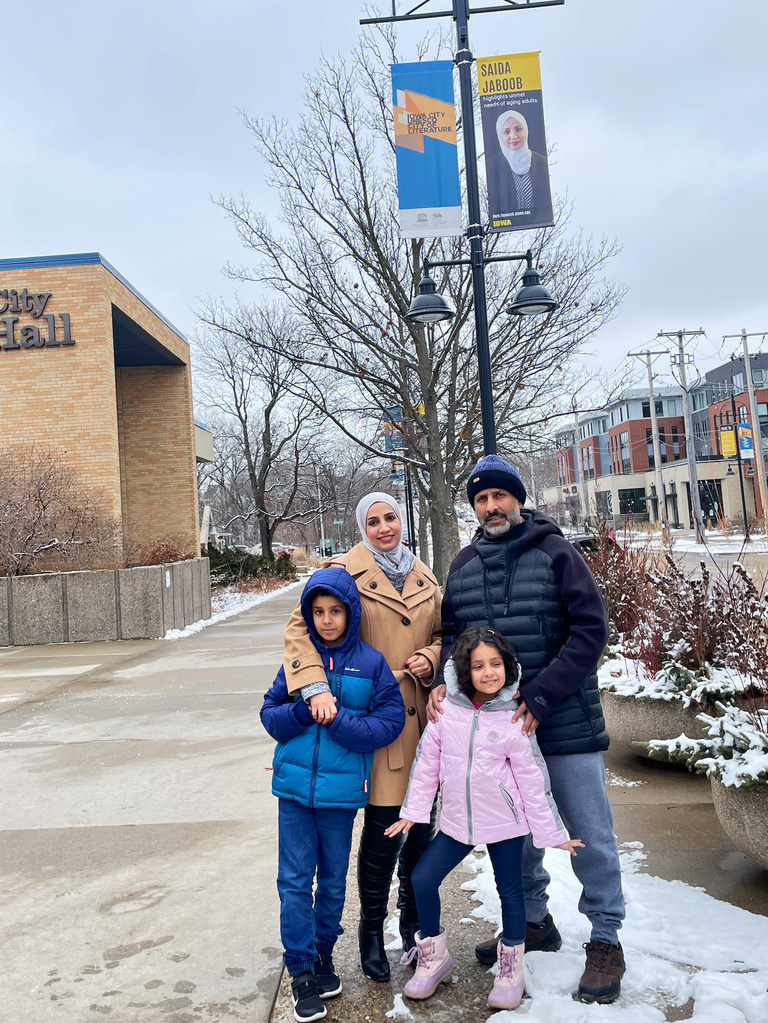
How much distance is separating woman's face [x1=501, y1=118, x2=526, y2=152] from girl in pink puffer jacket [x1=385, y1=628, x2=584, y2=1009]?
5.65 metres

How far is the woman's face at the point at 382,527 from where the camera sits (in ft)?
10.9

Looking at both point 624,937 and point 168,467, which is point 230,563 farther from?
point 624,937

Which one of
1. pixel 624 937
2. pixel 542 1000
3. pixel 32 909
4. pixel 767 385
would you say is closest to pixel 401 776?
pixel 542 1000

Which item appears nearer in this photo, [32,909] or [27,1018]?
[27,1018]

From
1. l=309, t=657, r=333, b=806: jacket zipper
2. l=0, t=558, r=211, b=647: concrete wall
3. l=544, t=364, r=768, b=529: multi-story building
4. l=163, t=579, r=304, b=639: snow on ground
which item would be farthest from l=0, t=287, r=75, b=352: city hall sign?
l=544, t=364, r=768, b=529: multi-story building

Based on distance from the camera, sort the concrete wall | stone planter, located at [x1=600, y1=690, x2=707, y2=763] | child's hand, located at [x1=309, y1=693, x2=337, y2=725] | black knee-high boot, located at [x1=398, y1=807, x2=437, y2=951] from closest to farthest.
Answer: child's hand, located at [x1=309, y1=693, x2=337, y2=725] → black knee-high boot, located at [x1=398, y1=807, x2=437, y2=951] → stone planter, located at [x1=600, y1=690, x2=707, y2=763] → the concrete wall

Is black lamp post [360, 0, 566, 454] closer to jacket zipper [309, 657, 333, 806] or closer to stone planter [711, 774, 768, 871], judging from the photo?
stone planter [711, 774, 768, 871]

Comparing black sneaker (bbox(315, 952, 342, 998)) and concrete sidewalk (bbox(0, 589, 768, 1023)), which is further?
concrete sidewalk (bbox(0, 589, 768, 1023))

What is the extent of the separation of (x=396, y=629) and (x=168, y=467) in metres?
20.9

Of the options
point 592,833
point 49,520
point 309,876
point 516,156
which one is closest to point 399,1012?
point 309,876

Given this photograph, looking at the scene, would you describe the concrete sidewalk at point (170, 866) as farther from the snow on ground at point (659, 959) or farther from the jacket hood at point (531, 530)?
the jacket hood at point (531, 530)

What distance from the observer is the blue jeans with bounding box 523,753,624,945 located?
2.99m

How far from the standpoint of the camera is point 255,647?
43.2 feet

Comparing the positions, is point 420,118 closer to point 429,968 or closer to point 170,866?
point 170,866
